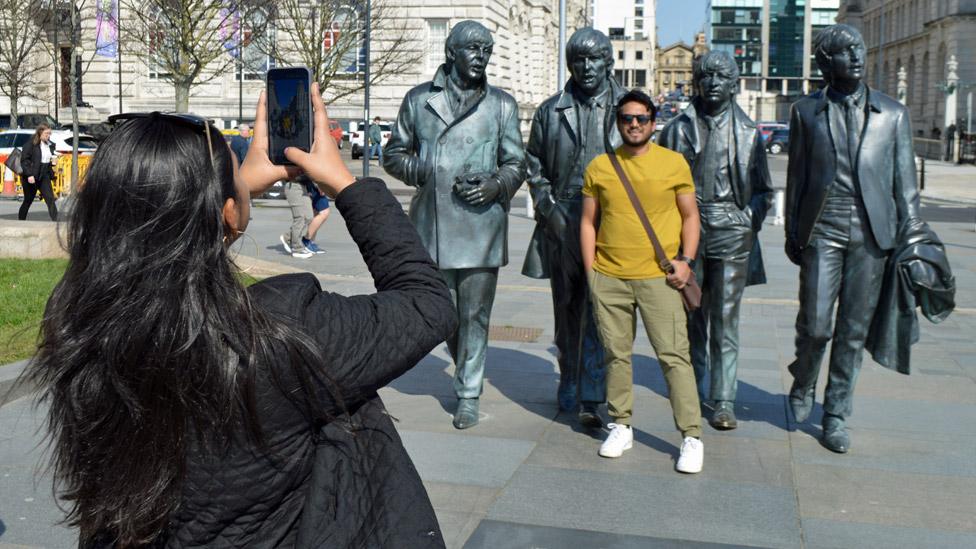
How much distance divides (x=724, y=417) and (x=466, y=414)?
1.39 m

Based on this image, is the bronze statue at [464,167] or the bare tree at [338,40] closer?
the bronze statue at [464,167]

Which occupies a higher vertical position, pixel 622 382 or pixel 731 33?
pixel 731 33

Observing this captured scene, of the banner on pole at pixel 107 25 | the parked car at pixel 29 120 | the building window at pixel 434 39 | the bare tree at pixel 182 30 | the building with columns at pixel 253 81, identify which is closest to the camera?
the bare tree at pixel 182 30

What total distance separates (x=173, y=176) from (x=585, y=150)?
→ 4833 mm

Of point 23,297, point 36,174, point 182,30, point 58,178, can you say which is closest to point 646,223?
point 23,297

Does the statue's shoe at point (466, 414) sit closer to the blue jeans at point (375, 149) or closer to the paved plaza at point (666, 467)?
the paved plaza at point (666, 467)

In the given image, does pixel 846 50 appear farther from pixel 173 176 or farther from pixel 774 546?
pixel 173 176

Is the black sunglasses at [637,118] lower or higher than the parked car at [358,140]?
lower

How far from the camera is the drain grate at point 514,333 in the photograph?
9.41 m

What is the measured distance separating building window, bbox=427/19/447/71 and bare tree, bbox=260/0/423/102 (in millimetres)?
1145

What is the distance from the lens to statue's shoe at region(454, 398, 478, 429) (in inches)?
258

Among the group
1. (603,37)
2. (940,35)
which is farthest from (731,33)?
(603,37)

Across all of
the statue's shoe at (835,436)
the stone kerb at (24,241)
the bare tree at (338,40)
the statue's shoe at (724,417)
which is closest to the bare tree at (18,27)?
the bare tree at (338,40)

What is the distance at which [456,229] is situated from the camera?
650cm
